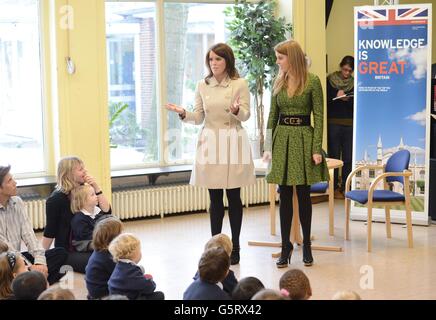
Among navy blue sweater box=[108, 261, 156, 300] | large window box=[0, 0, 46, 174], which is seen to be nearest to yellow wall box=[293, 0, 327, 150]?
large window box=[0, 0, 46, 174]

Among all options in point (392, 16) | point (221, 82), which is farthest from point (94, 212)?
point (392, 16)

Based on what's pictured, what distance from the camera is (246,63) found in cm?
841

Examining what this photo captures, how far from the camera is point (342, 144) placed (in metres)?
9.00

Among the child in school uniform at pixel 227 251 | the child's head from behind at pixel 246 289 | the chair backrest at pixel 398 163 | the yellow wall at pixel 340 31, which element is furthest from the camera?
the yellow wall at pixel 340 31

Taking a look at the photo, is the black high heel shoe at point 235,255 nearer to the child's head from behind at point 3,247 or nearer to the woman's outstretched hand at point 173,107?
the woman's outstretched hand at point 173,107

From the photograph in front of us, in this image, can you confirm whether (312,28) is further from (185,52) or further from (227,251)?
(227,251)

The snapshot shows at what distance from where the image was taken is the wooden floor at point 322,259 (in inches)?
209

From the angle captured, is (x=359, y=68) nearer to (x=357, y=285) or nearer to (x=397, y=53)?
(x=397, y=53)

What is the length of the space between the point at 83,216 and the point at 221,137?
3.98 feet

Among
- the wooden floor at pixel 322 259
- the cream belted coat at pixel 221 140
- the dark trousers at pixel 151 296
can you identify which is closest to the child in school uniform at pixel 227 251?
the dark trousers at pixel 151 296

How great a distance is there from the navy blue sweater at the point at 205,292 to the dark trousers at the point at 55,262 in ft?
6.83

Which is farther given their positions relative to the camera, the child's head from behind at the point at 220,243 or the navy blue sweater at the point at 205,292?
the child's head from behind at the point at 220,243
